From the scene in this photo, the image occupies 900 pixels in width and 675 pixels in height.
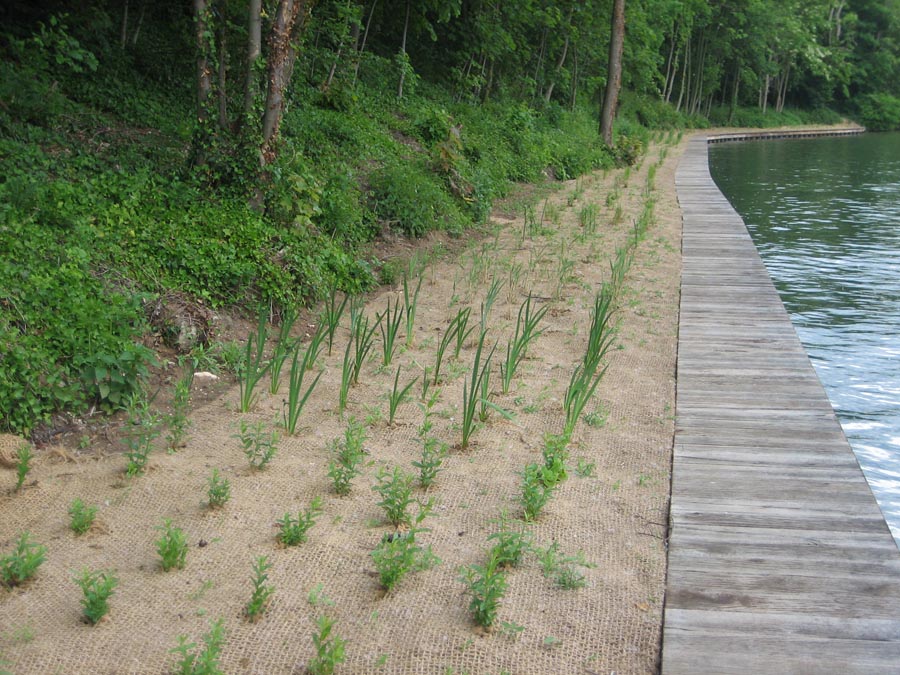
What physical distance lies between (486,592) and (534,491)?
765 mm

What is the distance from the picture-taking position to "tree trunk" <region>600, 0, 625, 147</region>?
19.0 meters

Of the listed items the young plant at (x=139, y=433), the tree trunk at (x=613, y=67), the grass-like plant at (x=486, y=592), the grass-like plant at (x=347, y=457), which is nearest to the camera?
the grass-like plant at (x=486, y=592)

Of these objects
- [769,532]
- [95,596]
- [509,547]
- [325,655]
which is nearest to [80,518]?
[95,596]

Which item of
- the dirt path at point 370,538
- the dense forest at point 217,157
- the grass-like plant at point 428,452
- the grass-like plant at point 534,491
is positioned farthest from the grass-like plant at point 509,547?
the dense forest at point 217,157

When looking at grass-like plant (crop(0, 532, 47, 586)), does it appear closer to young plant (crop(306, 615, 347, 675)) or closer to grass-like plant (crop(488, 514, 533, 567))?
young plant (crop(306, 615, 347, 675))

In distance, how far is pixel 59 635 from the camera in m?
2.64

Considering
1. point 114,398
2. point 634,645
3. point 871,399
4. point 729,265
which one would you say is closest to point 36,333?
point 114,398

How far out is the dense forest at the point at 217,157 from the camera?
15.0 feet

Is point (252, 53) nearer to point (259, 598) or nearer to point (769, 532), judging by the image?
point (259, 598)

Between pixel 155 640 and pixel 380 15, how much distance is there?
15913 millimetres

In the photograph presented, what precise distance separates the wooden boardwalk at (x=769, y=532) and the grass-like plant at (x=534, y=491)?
0.53m

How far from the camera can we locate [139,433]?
12.8ft

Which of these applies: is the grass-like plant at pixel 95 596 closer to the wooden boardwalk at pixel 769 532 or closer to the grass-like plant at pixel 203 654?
→ the grass-like plant at pixel 203 654

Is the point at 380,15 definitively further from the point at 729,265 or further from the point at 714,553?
the point at 714,553
